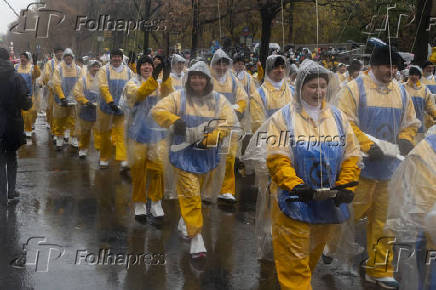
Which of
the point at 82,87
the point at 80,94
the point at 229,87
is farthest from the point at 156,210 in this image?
the point at 82,87

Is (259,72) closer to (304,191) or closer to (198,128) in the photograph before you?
(198,128)

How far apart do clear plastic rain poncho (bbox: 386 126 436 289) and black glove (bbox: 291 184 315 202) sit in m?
0.52

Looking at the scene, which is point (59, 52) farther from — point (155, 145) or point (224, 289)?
point (224, 289)

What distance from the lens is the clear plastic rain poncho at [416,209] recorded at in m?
2.96

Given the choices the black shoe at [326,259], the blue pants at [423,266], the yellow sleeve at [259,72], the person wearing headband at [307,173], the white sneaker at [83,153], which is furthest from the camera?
the yellow sleeve at [259,72]

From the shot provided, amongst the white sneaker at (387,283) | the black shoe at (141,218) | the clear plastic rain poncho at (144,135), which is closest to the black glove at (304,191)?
the white sneaker at (387,283)

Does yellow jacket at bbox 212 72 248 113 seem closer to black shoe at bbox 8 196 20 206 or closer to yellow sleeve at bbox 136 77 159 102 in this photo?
yellow sleeve at bbox 136 77 159 102

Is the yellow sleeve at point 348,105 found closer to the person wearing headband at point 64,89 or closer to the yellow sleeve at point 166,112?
the yellow sleeve at point 166,112

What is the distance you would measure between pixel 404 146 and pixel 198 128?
1893mm

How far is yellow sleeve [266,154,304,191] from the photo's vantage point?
11.0ft

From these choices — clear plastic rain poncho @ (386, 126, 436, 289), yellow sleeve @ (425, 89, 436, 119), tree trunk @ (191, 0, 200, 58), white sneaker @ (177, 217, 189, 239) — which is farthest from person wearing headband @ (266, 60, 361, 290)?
tree trunk @ (191, 0, 200, 58)

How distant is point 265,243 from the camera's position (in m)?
4.72

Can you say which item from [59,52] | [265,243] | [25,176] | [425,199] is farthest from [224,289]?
[59,52]

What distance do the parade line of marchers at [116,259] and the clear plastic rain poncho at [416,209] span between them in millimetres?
2535
